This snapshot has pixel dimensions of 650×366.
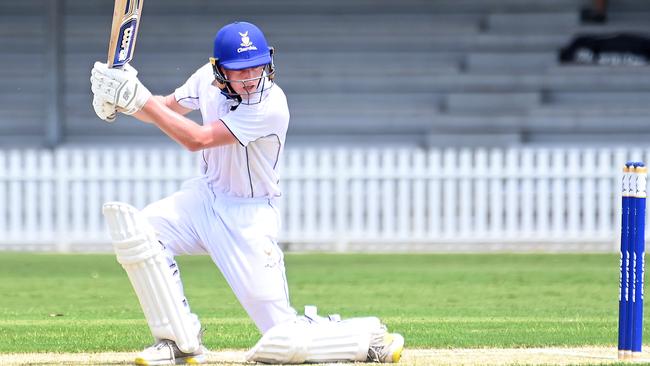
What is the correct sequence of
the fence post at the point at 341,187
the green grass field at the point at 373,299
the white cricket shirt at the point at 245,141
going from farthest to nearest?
the fence post at the point at 341,187 < the green grass field at the point at 373,299 < the white cricket shirt at the point at 245,141

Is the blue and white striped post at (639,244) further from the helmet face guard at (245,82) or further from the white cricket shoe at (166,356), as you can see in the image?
the white cricket shoe at (166,356)

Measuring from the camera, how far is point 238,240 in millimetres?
6414

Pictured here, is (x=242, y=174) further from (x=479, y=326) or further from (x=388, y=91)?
(x=388, y=91)

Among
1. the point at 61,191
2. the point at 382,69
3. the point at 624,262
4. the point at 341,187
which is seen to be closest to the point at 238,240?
the point at 624,262

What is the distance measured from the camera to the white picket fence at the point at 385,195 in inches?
575

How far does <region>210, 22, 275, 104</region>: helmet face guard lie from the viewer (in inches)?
246

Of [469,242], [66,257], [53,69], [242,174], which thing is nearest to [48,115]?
[53,69]

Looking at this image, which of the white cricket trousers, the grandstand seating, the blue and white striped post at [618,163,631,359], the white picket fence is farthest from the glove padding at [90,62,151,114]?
the grandstand seating

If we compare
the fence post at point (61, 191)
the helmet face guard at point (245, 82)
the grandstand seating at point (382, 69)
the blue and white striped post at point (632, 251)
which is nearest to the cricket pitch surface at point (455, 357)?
the blue and white striped post at point (632, 251)

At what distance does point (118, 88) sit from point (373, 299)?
4.65 metres

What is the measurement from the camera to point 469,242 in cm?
1477

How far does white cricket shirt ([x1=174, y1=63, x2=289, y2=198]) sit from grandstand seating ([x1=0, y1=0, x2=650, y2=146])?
35.4ft

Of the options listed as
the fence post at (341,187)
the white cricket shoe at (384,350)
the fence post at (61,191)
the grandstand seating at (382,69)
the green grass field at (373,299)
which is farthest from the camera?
the grandstand seating at (382,69)

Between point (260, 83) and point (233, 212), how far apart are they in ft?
2.01
